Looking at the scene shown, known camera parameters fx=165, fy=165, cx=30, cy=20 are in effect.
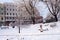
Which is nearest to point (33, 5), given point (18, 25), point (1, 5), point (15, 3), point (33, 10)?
point (33, 10)

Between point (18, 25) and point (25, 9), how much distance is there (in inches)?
47.4

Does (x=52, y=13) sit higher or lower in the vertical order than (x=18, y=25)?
higher

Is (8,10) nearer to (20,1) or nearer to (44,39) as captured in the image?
(20,1)

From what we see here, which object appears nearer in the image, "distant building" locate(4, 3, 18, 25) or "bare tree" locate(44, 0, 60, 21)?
"bare tree" locate(44, 0, 60, 21)

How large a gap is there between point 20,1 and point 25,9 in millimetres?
362

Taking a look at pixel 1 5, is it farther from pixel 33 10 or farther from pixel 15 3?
pixel 33 10

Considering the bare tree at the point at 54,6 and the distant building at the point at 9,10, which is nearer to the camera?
the bare tree at the point at 54,6

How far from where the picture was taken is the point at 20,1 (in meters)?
6.28

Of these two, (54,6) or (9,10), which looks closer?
(54,6)

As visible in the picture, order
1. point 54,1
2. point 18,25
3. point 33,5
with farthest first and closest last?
point 33,5, point 54,1, point 18,25

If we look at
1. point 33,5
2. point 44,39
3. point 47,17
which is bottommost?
point 44,39

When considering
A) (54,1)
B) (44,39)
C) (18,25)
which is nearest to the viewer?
(44,39)

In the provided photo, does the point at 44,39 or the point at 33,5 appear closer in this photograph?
the point at 44,39

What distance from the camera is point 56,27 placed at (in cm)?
487
